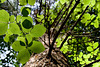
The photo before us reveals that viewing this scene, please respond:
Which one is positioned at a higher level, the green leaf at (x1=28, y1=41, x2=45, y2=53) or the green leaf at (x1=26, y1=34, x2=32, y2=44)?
the green leaf at (x1=26, y1=34, x2=32, y2=44)

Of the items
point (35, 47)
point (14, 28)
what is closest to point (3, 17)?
point (14, 28)

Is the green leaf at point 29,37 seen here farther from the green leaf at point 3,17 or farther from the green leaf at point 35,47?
the green leaf at point 3,17

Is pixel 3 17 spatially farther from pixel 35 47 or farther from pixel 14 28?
pixel 35 47

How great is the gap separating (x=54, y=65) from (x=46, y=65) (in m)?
0.11

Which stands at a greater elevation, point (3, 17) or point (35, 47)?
point (3, 17)

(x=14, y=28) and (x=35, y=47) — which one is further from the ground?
(x=14, y=28)

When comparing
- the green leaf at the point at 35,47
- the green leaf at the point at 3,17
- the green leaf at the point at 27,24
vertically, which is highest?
the green leaf at the point at 3,17

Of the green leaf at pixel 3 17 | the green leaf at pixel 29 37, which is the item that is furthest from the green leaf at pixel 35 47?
the green leaf at pixel 3 17

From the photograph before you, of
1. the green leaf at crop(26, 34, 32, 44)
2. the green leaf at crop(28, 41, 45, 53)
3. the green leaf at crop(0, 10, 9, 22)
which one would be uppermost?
the green leaf at crop(0, 10, 9, 22)

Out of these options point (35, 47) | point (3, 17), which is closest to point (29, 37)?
point (35, 47)

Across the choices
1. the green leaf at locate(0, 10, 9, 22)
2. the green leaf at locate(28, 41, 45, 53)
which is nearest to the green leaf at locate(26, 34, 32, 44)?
the green leaf at locate(28, 41, 45, 53)

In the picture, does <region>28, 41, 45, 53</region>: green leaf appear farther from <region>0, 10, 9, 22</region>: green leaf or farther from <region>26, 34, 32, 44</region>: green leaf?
<region>0, 10, 9, 22</region>: green leaf

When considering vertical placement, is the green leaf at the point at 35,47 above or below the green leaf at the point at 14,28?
below

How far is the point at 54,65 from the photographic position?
120cm
